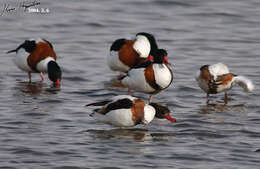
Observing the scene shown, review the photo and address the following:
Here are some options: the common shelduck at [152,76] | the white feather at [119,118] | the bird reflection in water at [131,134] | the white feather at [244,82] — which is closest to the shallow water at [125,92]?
the bird reflection in water at [131,134]

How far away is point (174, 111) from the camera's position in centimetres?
1402

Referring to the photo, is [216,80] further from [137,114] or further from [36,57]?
[36,57]

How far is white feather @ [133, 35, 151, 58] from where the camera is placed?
16.8 m

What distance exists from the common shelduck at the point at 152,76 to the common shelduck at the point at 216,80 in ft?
2.74

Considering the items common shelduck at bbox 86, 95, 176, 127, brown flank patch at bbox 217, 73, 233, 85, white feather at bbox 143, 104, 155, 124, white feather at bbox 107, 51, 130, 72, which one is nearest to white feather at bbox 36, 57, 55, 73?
white feather at bbox 107, 51, 130, 72

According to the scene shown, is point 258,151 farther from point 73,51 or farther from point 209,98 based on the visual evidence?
point 73,51

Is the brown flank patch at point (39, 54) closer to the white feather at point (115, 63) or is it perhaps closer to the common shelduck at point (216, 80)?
the white feather at point (115, 63)

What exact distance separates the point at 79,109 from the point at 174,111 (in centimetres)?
186

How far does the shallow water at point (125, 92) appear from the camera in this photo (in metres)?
10.9

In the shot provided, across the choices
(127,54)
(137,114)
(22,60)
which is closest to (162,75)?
(137,114)

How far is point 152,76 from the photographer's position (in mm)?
13992

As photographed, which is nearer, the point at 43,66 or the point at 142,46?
the point at 43,66

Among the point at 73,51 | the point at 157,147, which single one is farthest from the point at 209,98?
the point at 73,51

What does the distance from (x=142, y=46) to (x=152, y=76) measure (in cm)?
297
